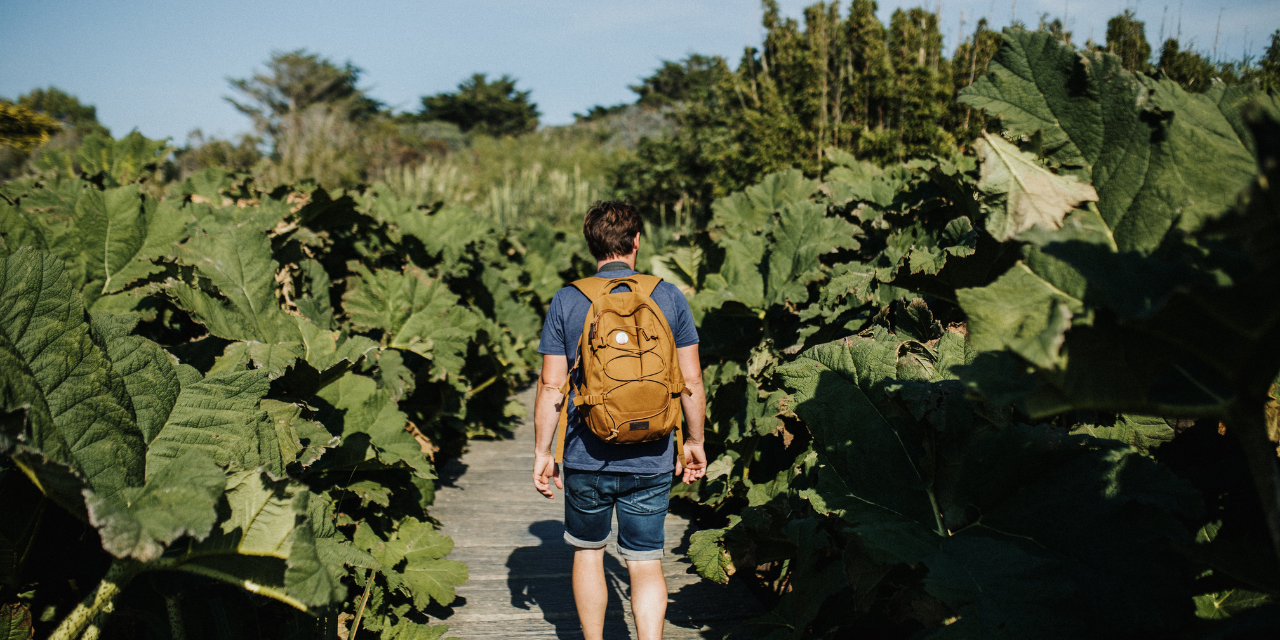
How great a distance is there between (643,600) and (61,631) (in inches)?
63.6

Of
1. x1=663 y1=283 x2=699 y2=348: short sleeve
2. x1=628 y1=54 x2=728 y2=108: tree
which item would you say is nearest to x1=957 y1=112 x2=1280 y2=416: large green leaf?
x1=663 y1=283 x2=699 y2=348: short sleeve

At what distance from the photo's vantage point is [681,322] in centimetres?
257

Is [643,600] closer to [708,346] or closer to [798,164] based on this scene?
[708,346]

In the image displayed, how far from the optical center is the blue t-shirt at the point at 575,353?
2.43 m

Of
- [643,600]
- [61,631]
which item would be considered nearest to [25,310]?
[61,631]

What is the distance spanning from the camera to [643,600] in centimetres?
246

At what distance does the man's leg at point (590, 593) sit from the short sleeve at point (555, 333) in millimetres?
730

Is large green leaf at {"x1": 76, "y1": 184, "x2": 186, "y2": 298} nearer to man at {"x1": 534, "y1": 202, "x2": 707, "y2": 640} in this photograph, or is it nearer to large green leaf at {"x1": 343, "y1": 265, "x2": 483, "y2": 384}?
large green leaf at {"x1": 343, "y1": 265, "x2": 483, "y2": 384}

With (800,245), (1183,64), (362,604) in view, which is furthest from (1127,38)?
(362,604)

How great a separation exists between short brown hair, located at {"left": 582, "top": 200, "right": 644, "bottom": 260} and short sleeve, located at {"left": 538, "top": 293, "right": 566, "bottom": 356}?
0.26m

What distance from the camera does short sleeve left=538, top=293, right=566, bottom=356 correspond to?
2.54 m

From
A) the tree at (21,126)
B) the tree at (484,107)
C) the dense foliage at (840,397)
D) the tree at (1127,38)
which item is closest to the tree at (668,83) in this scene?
the tree at (484,107)

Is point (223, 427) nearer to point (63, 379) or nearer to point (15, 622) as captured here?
point (63, 379)

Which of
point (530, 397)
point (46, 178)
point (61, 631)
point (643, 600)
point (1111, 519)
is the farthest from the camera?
point (530, 397)
